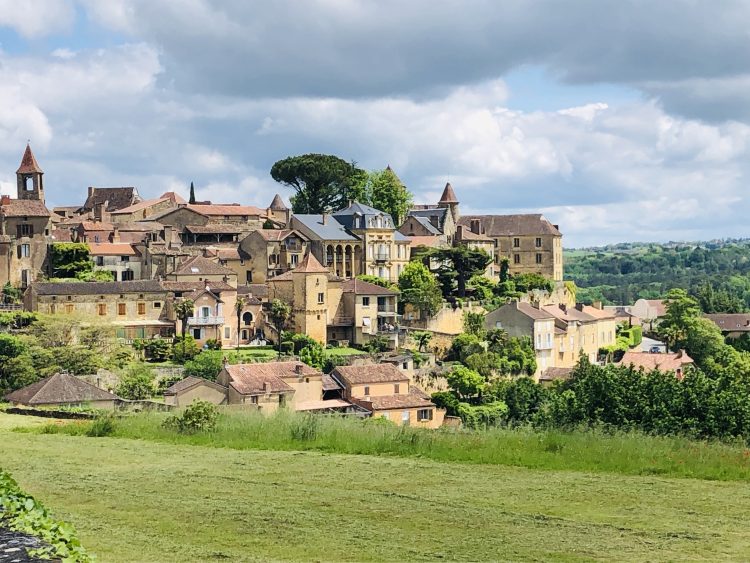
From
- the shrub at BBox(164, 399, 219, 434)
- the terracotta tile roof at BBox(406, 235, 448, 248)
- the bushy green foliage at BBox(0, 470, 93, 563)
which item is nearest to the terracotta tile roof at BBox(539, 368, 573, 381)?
the terracotta tile roof at BBox(406, 235, 448, 248)

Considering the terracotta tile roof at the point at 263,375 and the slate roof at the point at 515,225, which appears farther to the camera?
the slate roof at the point at 515,225

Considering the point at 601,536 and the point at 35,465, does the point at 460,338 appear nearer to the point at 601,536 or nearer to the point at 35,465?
the point at 35,465

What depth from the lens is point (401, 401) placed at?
51.9 m

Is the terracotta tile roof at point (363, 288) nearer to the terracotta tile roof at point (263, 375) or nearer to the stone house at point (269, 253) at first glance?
the stone house at point (269, 253)

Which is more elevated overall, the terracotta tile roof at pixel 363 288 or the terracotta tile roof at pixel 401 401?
the terracotta tile roof at pixel 363 288

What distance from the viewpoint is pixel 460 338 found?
62.2 meters

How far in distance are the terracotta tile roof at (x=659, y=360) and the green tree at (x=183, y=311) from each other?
77.7ft

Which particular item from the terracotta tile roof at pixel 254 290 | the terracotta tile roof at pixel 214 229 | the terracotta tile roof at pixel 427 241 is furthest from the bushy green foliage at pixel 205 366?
the terracotta tile roof at pixel 427 241

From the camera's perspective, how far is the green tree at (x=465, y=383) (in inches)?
2199

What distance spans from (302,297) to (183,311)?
6.68 meters

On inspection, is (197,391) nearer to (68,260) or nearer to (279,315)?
(279,315)

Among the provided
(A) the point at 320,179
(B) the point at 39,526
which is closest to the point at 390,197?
(A) the point at 320,179

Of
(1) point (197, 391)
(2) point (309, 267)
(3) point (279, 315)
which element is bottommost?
(1) point (197, 391)

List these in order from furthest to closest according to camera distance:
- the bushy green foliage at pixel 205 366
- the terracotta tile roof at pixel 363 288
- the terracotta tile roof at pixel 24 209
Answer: the terracotta tile roof at pixel 363 288
the terracotta tile roof at pixel 24 209
the bushy green foliage at pixel 205 366
